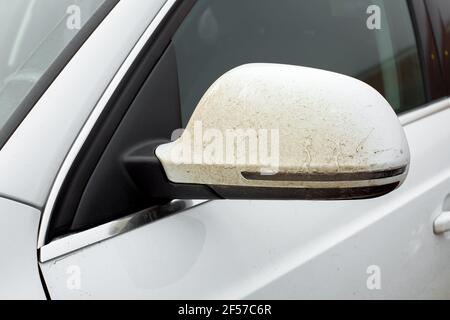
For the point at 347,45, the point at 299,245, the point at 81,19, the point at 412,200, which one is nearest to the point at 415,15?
the point at 347,45

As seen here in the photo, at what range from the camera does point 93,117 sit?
4.17 ft

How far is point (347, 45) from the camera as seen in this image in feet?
6.37

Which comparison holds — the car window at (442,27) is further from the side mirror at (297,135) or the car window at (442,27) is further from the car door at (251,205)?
the side mirror at (297,135)

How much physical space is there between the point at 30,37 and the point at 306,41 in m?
0.71

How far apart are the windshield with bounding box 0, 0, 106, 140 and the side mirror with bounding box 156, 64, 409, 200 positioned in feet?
1.30

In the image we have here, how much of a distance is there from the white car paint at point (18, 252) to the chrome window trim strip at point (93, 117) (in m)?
0.02

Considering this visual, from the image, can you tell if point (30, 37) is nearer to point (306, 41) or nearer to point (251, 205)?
point (251, 205)

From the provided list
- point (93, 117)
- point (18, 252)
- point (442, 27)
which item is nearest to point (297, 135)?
point (93, 117)

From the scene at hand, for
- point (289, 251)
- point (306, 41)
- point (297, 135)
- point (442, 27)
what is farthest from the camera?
point (442, 27)

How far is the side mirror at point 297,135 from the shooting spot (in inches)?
43.9

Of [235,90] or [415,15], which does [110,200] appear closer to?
[235,90]

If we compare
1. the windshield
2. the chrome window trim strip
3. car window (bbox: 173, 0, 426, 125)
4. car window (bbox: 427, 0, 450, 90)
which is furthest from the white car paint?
→ car window (bbox: 427, 0, 450, 90)

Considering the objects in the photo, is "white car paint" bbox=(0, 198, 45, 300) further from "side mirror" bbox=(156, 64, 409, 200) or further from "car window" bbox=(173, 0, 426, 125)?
"car window" bbox=(173, 0, 426, 125)

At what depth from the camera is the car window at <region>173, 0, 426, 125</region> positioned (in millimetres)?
1585
